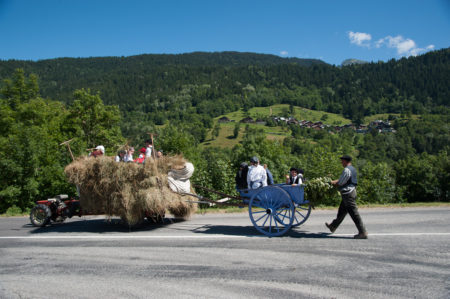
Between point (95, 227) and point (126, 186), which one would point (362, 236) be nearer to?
point (126, 186)

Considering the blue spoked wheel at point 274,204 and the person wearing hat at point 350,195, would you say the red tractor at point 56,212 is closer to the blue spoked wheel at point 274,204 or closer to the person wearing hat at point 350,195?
the blue spoked wheel at point 274,204

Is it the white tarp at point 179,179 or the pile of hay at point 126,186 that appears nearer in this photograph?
the pile of hay at point 126,186

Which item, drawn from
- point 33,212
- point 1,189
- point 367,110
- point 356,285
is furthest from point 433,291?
point 367,110

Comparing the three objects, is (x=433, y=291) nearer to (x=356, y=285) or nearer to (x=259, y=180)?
(x=356, y=285)

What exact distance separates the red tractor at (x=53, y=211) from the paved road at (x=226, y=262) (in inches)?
24.0

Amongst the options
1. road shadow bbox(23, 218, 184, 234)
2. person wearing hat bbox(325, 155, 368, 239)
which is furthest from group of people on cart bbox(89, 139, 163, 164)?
person wearing hat bbox(325, 155, 368, 239)

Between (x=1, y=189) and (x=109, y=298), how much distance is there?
2257 centimetres

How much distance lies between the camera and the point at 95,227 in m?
9.12

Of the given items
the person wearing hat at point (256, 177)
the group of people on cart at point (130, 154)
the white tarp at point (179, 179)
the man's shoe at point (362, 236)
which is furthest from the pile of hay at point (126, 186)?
the man's shoe at point (362, 236)

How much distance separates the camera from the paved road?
4617 millimetres

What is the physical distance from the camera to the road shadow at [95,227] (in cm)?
865

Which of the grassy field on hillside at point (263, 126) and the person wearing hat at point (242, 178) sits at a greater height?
the grassy field on hillside at point (263, 126)

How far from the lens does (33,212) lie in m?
9.32

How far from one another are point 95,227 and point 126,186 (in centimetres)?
225
